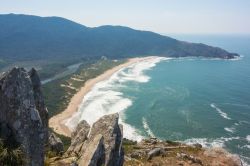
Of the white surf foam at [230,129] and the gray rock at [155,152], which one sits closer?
the gray rock at [155,152]

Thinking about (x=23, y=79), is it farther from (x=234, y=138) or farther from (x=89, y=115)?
(x=89, y=115)

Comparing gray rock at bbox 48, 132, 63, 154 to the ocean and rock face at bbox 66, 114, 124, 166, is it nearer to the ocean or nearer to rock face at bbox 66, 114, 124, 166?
rock face at bbox 66, 114, 124, 166

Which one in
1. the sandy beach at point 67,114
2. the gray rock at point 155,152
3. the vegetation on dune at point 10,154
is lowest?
the sandy beach at point 67,114

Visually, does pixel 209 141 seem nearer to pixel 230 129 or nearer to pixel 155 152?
pixel 230 129

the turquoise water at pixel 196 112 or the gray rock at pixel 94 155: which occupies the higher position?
the gray rock at pixel 94 155

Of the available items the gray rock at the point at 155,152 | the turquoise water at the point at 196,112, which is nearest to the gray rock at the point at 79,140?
the gray rock at the point at 155,152

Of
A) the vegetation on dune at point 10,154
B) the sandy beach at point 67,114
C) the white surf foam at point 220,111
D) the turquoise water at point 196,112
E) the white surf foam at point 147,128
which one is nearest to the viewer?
the vegetation on dune at point 10,154

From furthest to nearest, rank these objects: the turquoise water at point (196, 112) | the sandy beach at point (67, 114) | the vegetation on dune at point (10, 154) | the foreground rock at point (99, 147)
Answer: the sandy beach at point (67, 114)
the turquoise water at point (196, 112)
the foreground rock at point (99, 147)
the vegetation on dune at point (10, 154)

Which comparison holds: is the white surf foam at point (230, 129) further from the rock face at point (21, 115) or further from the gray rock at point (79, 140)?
the rock face at point (21, 115)

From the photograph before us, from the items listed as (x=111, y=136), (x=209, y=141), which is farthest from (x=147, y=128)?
(x=111, y=136)
